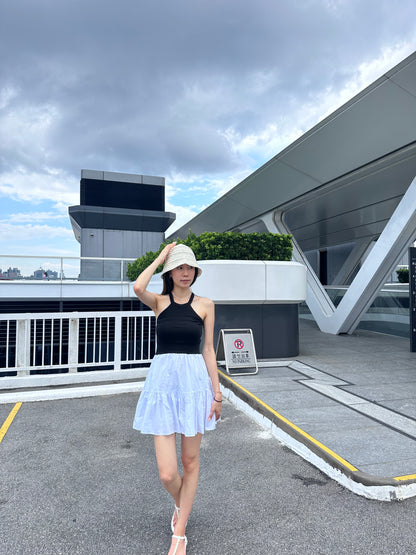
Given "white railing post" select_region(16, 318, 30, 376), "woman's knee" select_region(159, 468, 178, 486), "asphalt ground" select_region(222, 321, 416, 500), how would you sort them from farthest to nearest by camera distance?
"white railing post" select_region(16, 318, 30, 376) < "asphalt ground" select_region(222, 321, 416, 500) < "woman's knee" select_region(159, 468, 178, 486)

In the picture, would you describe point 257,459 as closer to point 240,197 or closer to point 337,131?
point 337,131

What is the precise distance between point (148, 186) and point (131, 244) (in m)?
4.95

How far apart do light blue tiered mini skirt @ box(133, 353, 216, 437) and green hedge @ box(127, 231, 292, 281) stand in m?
6.68

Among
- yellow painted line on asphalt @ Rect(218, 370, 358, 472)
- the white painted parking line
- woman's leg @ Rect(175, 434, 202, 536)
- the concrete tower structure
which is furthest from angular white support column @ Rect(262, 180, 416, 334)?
the concrete tower structure

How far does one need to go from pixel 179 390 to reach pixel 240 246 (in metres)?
7.11

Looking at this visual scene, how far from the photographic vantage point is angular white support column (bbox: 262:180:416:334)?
1011 cm

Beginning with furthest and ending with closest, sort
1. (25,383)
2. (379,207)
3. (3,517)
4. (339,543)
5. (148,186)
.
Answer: (148,186), (379,207), (25,383), (3,517), (339,543)

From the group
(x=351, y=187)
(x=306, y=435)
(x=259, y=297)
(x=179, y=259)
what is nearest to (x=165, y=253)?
(x=179, y=259)

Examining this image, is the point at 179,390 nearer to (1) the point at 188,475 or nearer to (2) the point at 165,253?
(1) the point at 188,475

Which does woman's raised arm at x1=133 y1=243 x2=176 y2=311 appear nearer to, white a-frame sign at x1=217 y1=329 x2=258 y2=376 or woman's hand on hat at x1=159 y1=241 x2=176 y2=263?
woman's hand on hat at x1=159 y1=241 x2=176 y2=263

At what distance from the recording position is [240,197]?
16906 millimetres

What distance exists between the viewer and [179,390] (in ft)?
8.49

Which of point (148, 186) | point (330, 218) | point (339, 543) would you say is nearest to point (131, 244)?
point (148, 186)

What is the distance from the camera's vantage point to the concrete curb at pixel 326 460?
10.7ft
